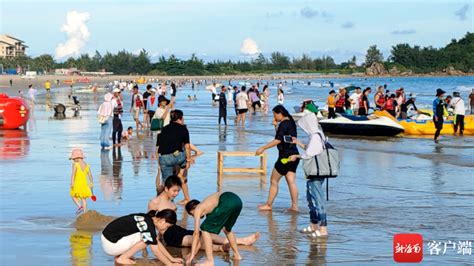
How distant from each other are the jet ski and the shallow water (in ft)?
8.40

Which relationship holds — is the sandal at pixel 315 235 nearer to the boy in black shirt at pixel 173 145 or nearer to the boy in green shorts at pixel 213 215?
the boy in green shorts at pixel 213 215

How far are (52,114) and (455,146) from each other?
1972cm

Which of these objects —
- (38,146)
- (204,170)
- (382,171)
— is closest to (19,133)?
(38,146)

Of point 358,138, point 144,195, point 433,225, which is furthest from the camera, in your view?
point 358,138

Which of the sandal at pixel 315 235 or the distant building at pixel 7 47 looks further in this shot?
the distant building at pixel 7 47

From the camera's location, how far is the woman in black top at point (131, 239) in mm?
8812

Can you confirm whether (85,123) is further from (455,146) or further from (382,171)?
(382,171)

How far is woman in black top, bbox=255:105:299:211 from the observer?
38.6 feet

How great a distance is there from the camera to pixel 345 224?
37.4 feet

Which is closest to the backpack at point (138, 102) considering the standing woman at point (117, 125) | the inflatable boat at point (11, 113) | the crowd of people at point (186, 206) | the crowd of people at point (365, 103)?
the inflatable boat at point (11, 113)

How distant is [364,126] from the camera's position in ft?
87.5

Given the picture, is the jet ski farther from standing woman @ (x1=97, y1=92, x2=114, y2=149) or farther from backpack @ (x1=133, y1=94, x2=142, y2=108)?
standing woman @ (x1=97, y1=92, x2=114, y2=149)

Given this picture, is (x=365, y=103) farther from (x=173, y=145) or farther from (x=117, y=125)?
(x=173, y=145)

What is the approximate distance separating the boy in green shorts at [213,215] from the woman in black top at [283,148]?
2629 mm
